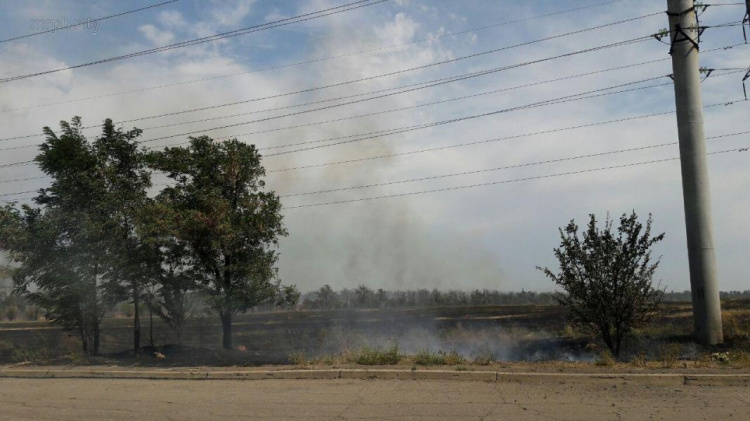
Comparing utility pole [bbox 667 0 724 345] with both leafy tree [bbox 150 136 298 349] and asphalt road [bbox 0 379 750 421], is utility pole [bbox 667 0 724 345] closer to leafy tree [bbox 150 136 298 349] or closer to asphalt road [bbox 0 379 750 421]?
asphalt road [bbox 0 379 750 421]

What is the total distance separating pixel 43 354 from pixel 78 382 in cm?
742

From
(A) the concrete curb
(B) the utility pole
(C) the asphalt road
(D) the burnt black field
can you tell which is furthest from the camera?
(D) the burnt black field

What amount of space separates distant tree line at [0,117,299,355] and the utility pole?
470 inches

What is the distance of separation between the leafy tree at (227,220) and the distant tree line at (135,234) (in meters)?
0.03

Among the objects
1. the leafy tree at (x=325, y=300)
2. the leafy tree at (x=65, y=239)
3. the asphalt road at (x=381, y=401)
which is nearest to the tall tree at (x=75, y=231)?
the leafy tree at (x=65, y=239)

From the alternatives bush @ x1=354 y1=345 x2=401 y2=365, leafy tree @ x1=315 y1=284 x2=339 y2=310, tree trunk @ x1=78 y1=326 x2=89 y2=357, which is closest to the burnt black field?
tree trunk @ x1=78 y1=326 x2=89 y2=357

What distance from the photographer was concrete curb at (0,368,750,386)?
9297 millimetres

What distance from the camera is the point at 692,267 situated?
1552 centimetres

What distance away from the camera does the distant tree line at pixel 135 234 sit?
17.7 m

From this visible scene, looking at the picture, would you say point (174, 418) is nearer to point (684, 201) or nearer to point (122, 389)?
point (122, 389)

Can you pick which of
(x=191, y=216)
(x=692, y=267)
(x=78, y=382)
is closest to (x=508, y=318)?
(x=692, y=267)

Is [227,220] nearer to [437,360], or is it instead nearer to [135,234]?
[135,234]

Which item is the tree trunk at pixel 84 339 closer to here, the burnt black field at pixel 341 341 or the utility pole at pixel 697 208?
the burnt black field at pixel 341 341

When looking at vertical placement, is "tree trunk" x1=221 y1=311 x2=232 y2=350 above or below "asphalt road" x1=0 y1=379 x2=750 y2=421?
above
